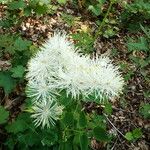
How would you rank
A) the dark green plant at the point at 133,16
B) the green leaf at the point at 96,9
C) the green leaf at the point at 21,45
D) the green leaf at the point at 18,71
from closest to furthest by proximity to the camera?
the green leaf at the point at 18,71
the green leaf at the point at 21,45
the green leaf at the point at 96,9
the dark green plant at the point at 133,16

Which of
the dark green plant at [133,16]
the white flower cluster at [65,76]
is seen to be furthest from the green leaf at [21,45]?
the dark green plant at [133,16]

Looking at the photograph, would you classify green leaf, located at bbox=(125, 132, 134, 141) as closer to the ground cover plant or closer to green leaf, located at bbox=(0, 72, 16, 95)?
the ground cover plant

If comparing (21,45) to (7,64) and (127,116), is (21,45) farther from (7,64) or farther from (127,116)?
(127,116)

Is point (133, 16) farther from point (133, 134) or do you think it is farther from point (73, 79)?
point (73, 79)

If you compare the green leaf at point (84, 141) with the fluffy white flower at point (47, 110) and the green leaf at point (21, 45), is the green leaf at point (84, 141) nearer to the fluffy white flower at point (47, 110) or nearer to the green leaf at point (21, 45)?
the fluffy white flower at point (47, 110)

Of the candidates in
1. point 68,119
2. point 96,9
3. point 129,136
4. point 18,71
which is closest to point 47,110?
point 68,119

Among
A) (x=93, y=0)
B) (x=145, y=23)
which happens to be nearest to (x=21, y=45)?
(x=93, y=0)

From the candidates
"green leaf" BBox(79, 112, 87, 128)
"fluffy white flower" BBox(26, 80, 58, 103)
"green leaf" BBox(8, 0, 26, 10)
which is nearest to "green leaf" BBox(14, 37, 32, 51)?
"green leaf" BBox(8, 0, 26, 10)
